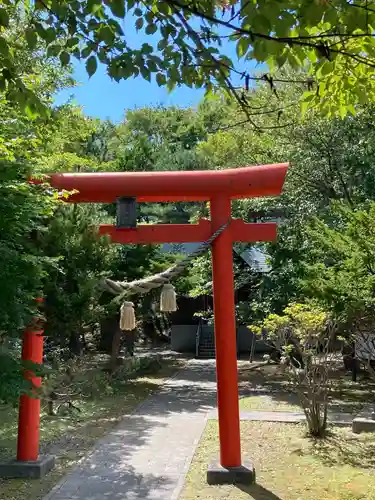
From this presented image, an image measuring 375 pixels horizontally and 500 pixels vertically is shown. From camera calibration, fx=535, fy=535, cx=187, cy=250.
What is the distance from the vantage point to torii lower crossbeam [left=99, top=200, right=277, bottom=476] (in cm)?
662

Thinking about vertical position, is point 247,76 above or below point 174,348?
above

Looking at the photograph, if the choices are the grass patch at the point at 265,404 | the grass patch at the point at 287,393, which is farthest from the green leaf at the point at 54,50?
the grass patch at the point at 265,404

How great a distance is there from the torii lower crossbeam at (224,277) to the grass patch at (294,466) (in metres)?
0.51

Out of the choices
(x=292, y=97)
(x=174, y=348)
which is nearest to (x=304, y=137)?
(x=292, y=97)

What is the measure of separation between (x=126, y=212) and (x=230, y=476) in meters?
3.47

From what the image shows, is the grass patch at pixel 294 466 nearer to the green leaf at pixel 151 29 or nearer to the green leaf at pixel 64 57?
the green leaf at pixel 64 57

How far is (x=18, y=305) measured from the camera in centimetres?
458

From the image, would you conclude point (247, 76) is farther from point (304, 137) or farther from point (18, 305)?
point (304, 137)

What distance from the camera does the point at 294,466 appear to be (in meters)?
7.21

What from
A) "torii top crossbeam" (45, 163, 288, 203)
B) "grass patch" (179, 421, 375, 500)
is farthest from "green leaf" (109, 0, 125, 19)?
"grass patch" (179, 421, 375, 500)

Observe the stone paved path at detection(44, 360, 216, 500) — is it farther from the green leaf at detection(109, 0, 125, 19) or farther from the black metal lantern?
the green leaf at detection(109, 0, 125, 19)

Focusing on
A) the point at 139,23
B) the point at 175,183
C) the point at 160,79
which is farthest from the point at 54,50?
the point at 175,183

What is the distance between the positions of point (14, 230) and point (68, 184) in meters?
2.03

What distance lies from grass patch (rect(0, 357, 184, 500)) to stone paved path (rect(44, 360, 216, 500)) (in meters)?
0.24
